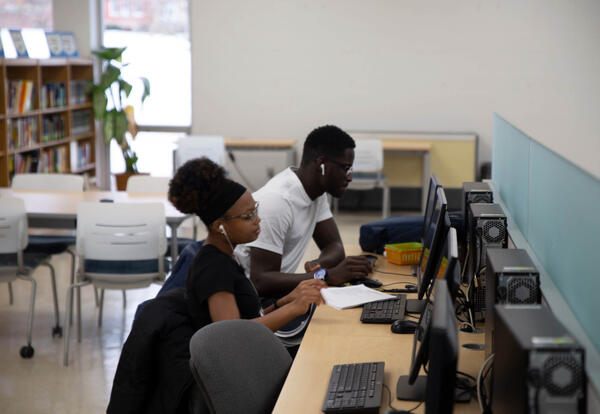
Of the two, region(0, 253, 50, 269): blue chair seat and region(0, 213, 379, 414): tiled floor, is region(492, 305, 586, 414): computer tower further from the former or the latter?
region(0, 253, 50, 269): blue chair seat

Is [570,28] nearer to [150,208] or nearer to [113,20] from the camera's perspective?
[113,20]

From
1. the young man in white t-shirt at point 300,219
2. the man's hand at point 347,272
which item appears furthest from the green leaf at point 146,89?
the man's hand at point 347,272

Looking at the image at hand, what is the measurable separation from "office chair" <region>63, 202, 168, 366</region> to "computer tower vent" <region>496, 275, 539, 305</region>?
2.39 metres

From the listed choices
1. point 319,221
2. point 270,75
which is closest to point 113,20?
point 270,75

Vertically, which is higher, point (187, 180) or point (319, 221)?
point (187, 180)

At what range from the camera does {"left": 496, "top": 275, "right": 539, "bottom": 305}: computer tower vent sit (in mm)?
1677

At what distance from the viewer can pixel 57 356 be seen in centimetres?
389

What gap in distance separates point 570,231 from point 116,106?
277 inches

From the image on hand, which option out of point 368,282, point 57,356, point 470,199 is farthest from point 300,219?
point 57,356

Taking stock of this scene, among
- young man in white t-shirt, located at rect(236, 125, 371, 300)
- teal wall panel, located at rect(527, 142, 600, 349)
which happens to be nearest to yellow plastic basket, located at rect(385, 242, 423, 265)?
young man in white t-shirt, located at rect(236, 125, 371, 300)

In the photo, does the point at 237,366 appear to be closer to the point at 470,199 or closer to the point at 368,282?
the point at 368,282

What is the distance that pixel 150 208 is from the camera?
12.3ft

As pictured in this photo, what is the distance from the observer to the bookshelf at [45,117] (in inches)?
252

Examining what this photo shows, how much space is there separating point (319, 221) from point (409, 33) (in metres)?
5.33
